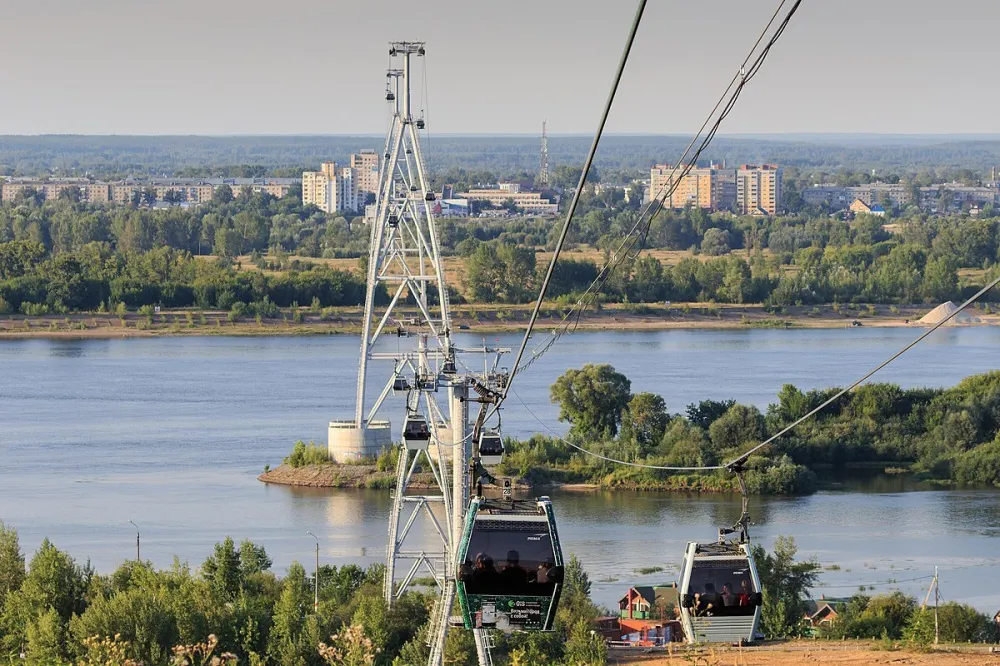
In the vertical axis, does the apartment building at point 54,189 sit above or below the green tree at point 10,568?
below

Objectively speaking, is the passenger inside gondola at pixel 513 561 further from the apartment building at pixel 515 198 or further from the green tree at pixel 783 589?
the apartment building at pixel 515 198

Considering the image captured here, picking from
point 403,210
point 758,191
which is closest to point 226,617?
point 403,210

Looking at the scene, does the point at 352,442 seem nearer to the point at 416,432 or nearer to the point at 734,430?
the point at 734,430

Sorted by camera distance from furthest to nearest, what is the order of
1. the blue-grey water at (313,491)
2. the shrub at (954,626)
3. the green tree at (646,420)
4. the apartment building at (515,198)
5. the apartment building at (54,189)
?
the apartment building at (54,189)
the apartment building at (515,198)
the green tree at (646,420)
the blue-grey water at (313,491)
the shrub at (954,626)

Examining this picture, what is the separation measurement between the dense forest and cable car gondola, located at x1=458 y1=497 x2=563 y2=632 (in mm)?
12176

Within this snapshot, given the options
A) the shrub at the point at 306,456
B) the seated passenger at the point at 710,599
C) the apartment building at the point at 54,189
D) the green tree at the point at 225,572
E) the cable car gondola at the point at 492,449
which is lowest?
the apartment building at the point at 54,189

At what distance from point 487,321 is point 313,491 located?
1890 cm

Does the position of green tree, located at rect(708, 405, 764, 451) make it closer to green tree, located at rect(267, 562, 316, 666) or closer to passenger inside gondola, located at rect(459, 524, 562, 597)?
green tree, located at rect(267, 562, 316, 666)

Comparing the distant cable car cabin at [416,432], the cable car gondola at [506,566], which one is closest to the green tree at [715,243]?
the distant cable car cabin at [416,432]

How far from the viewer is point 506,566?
714 centimetres

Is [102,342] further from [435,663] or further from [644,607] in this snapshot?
[435,663]

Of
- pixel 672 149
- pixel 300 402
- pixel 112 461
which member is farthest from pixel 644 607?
pixel 672 149

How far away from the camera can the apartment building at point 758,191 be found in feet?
272

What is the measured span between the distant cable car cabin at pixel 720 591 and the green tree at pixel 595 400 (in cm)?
1360
